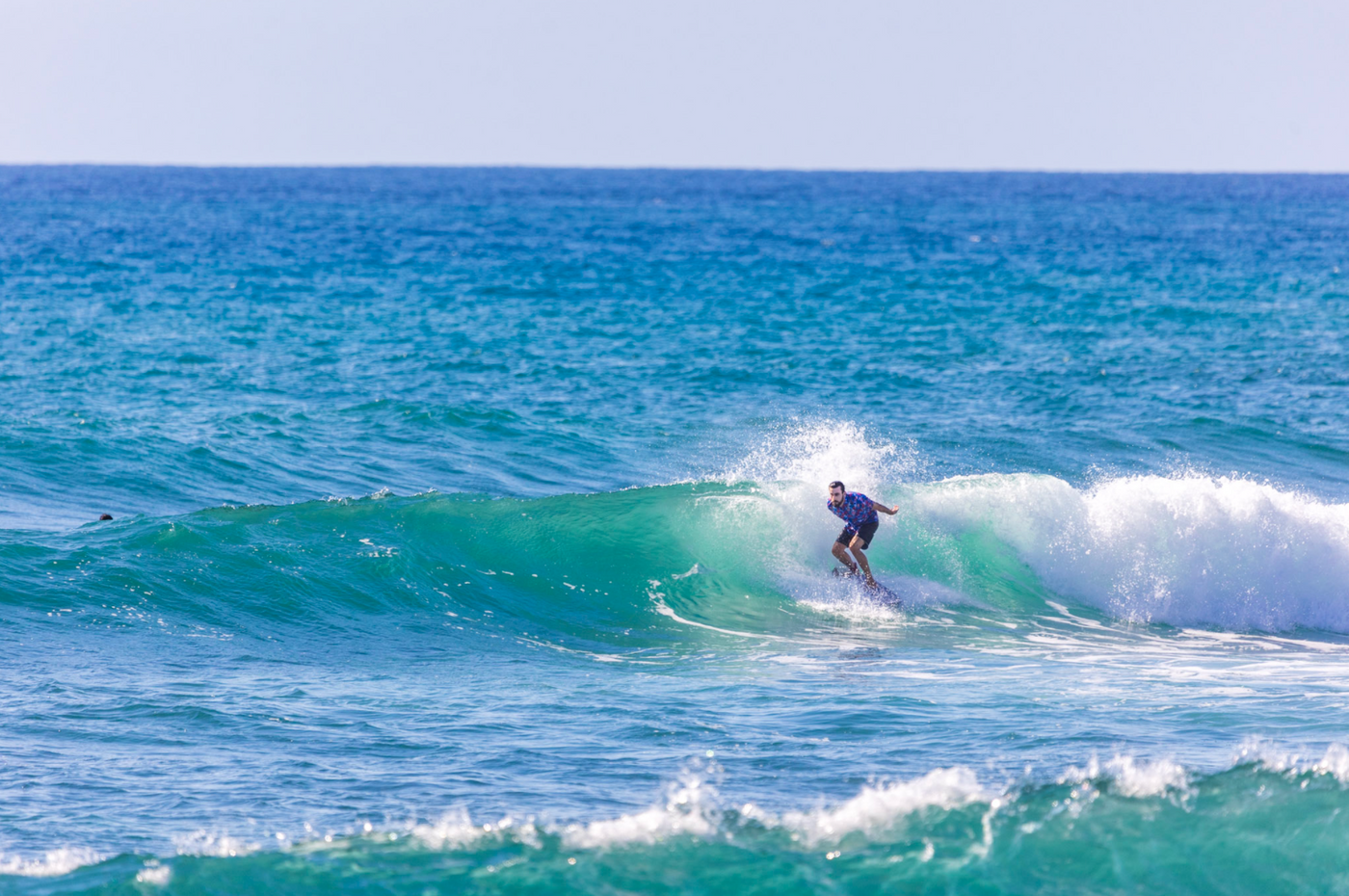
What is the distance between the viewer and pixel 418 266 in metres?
48.8

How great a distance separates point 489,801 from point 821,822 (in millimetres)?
1981

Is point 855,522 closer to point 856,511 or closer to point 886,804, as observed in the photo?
point 856,511

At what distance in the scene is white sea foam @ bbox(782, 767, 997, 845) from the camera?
7305 millimetres

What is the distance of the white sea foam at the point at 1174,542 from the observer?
14594 mm

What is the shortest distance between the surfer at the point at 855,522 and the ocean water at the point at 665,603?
0.44 m

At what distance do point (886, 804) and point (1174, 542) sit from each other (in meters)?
9.25

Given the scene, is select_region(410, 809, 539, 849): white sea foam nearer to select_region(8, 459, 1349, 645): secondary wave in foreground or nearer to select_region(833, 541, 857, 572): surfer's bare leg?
select_region(8, 459, 1349, 645): secondary wave in foreground

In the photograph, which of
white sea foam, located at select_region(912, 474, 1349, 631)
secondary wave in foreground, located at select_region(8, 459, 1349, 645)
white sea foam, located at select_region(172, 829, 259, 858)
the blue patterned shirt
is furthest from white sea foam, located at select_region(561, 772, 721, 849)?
white sea foam, located at select_region(912, 474, 1349, 631)

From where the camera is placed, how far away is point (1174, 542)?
50.6 feet

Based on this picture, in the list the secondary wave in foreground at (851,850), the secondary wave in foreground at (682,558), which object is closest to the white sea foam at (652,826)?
the secondary wave in foreground at (851,850)

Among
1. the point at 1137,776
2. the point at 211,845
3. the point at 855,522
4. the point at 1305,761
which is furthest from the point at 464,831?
the point at 855,522

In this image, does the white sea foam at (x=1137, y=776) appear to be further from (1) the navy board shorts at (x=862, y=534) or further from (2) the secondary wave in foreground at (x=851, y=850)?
(1) the navy board shorts at (x=862, y=534)

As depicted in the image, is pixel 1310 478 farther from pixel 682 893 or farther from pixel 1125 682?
pixel 682 893

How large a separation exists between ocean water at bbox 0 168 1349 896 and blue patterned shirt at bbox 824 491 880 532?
0.80m
